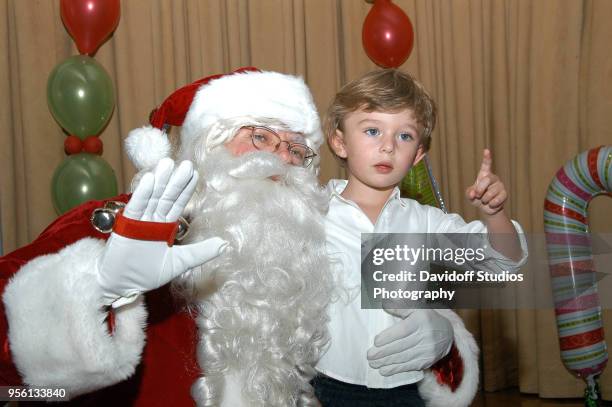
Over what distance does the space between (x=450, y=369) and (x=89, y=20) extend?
7.99 ft

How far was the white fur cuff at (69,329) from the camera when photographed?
124 centimetres

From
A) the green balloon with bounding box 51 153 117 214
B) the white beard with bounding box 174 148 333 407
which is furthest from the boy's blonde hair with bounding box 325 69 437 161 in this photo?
the green balloon with bounding box 51 153 117 214

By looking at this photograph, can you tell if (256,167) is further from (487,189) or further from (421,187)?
(421,187)

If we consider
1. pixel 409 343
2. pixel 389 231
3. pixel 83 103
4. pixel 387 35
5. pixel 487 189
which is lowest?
pixel 409 343

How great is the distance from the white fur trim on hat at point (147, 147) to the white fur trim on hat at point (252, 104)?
0.39ft

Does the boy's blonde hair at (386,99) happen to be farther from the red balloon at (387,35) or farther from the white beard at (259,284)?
the red balloon at (387,35)

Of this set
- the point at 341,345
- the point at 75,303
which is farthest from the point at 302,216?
the point at 75,303

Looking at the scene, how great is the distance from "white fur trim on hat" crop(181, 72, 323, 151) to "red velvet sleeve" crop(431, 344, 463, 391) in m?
0.73

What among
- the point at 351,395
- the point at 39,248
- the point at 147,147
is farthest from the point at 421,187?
the point at 39,248

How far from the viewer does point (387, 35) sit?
358 cm

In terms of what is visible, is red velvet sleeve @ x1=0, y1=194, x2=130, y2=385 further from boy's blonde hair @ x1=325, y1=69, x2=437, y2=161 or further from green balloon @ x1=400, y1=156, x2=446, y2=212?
→ green balloon @ x1=400, y1=156, x2=446, y2=212

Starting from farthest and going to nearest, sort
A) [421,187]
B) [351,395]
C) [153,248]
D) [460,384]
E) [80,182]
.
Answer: [80,182] → [421,187] → [460,384] → [351,395] → [153,248]

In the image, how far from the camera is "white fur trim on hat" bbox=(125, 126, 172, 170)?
5.83 feet

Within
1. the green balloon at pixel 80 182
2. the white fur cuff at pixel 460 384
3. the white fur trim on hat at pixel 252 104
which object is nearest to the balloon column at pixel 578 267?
the white fur cuff at pixel 460 384
